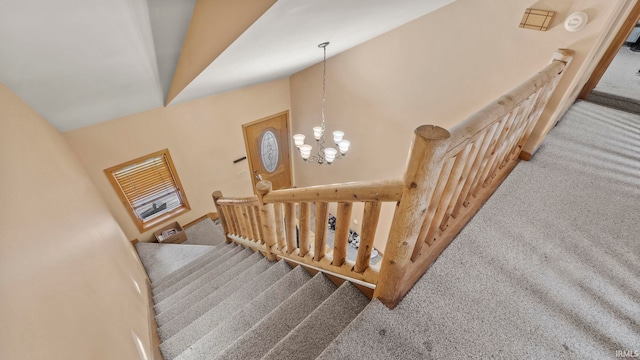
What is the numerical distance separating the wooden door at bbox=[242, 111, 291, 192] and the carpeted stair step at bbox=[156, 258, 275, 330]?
3025mm

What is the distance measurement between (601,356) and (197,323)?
2283mm

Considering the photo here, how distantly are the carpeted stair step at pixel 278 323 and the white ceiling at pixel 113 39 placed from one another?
1558 millimetres

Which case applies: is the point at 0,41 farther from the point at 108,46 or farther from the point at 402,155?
the point at 402,155

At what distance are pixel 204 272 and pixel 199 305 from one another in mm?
856

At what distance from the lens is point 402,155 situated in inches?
148

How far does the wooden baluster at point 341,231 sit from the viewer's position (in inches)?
51.9

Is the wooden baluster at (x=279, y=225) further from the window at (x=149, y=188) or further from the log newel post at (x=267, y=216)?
the window at (x=149, y=188)

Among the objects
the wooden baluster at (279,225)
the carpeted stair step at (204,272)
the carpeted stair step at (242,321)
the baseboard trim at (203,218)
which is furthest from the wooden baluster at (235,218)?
the baseboard trim at (203,218)

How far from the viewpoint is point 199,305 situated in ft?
7.33

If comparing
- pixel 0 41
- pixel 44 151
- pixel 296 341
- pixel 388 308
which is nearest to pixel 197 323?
pixel 296 341

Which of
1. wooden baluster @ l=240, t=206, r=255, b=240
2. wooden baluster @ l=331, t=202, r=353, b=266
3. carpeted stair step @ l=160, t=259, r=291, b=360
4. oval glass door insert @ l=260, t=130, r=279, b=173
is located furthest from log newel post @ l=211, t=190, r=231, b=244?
oval glass door insert @ l=260, t=130, r=279, b=173

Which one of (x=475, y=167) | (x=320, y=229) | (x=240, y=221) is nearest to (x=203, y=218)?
(x=240, y=221)

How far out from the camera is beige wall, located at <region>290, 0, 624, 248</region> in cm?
221

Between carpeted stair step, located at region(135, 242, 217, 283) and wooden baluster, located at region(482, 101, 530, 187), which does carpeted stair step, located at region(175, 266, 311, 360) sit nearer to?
wooden baluster, located at region(482, 101, 530, 187)
